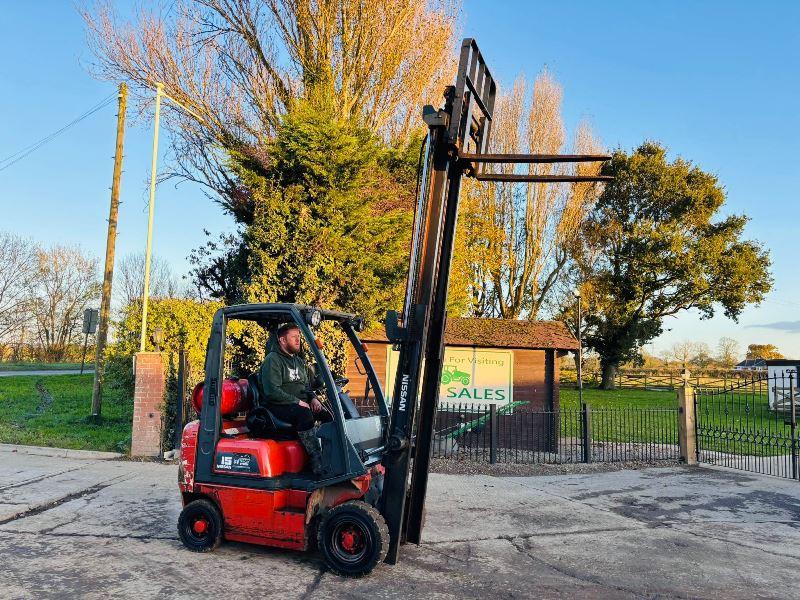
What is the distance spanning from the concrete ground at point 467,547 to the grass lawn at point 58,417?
9.08ft

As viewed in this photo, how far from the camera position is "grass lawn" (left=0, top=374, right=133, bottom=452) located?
12.9 m

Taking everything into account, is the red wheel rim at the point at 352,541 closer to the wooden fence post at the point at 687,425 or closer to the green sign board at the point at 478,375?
the wooden fence post at the point at 687,425

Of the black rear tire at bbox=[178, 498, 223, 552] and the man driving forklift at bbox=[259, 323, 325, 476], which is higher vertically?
the man driving forklift at bbox=[259, 323, 325, 476]

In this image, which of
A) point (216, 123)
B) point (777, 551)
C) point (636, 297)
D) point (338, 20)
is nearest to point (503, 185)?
point (636, 297)

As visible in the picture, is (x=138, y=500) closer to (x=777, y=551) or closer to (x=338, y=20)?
(x=777, y=551)

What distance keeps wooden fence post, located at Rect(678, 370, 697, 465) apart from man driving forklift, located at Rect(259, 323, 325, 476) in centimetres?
926

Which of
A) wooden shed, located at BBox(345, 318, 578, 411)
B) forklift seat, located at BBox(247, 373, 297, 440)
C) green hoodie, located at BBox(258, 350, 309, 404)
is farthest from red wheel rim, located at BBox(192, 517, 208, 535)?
wooden shed, located at BBox(345, 318, 578, 411)

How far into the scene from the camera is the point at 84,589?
16.5ft

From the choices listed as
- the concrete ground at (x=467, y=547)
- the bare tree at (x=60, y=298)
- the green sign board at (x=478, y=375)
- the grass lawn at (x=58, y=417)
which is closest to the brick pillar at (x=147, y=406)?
the grass lawn at (x=58, y=417)

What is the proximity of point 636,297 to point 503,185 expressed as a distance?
479 inches

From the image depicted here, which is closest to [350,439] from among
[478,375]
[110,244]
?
[478,375]

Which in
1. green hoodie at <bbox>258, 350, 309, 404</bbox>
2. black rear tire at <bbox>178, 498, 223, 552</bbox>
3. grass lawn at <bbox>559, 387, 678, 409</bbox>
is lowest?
black rear tire at <bbox>178, 498, 223, 552</bbox>

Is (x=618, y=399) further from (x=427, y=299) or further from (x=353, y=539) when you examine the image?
(x=353, y=539)

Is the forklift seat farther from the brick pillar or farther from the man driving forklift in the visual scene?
the brick pillar
